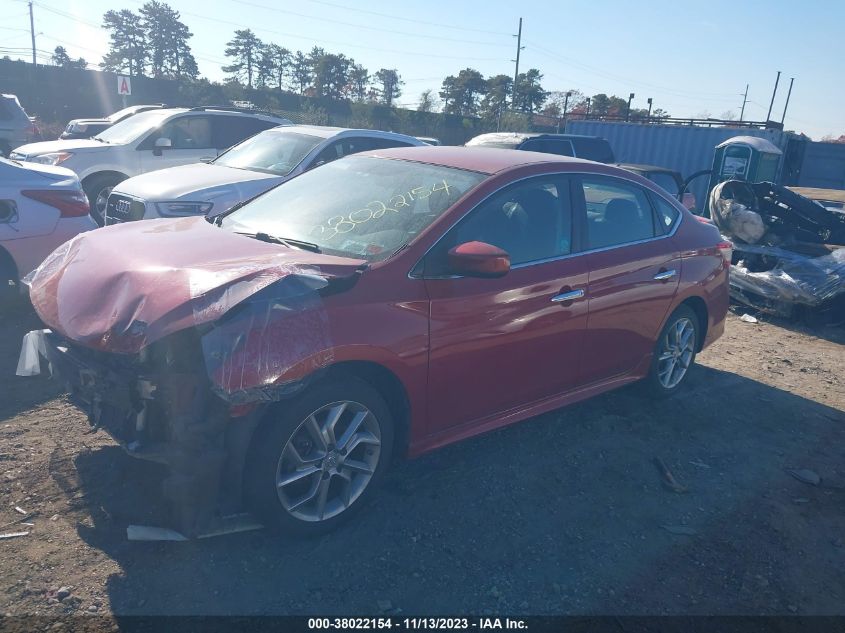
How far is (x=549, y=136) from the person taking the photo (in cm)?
1260

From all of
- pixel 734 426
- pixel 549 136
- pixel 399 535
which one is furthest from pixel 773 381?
pixel 549 136

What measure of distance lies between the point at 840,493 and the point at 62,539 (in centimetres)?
438

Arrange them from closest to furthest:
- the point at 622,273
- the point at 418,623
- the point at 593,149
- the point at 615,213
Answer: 1. the point at 418,623
2. the point at 622,273
3. the point at 615,213
4. the point at 593,149

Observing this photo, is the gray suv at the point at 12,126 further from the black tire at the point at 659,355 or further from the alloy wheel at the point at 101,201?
the black tire at the point at 659,355

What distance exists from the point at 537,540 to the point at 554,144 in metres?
10.6

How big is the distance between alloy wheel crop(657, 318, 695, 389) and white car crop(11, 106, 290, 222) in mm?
8002

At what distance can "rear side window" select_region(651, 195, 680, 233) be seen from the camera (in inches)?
200

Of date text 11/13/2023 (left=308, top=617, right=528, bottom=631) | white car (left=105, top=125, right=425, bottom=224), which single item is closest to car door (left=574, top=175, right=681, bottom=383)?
date text 11/13/2023 (left=308, top=617, right=528, bottom=631)

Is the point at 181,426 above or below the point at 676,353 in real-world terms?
above

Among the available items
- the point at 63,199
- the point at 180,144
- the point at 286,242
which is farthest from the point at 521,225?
the point at 180,144

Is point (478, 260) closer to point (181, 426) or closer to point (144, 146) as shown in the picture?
point (181, 426)

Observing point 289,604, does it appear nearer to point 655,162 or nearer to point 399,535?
point 399,535

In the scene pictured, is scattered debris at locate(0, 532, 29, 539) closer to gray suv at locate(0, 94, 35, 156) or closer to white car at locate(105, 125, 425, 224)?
white car at locate(105, 125, 425, 224)

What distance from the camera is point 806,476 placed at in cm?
438
